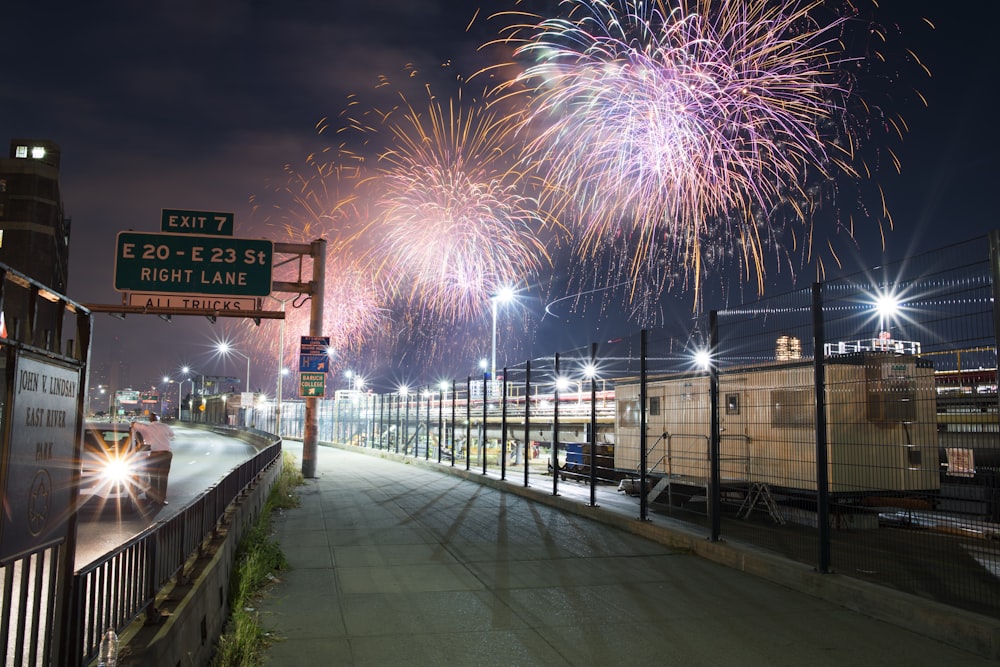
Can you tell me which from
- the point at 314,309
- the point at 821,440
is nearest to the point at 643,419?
the point at 821,440

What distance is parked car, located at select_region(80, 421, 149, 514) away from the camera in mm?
13992

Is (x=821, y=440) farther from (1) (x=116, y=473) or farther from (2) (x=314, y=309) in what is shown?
(2) (x=314, y=309)

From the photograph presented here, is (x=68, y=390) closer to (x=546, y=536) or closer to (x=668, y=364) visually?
(x=546, y=536)

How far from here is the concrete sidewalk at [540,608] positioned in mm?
6145

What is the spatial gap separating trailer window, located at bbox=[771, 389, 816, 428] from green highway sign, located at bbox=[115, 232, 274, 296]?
13562 millimetres

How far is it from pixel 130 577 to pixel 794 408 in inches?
407

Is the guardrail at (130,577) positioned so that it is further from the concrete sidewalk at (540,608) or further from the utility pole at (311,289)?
the utility pole at (311,289)

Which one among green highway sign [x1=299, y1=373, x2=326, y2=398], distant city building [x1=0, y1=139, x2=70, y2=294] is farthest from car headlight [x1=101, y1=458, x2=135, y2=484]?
distant city building [x1=0, y1=139, x2=70, y2=294]

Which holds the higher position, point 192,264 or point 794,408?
point 192,264

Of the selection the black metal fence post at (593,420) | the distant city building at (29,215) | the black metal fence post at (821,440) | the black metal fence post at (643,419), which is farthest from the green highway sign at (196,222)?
the distant city building at (29,215)

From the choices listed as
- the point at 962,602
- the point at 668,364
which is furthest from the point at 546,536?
the point at 962,602

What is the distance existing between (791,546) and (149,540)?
8.37 meters

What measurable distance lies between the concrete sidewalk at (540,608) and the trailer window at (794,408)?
3031 mm

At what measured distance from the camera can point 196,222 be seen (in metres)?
20.1
